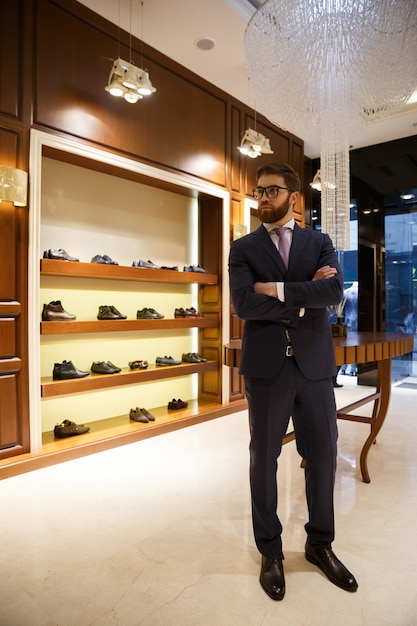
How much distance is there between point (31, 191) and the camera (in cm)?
303

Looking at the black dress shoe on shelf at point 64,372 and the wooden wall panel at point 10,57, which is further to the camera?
the black dress shoe on shelf at point 64,372

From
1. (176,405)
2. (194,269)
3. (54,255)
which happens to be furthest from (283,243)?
(176,405)

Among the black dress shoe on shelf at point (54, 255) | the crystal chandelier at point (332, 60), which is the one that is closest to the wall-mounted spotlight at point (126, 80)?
the crystal chandelier at point (332, 60)

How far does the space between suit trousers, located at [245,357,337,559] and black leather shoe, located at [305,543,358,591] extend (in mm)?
38

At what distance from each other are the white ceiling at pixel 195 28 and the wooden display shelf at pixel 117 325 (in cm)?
212

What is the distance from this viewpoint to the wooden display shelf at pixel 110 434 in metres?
2.91

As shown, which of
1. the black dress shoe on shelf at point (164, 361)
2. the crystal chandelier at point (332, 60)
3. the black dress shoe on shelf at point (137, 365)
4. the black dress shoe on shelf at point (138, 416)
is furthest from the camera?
the black dress shoe on shelf at point (164, 361)

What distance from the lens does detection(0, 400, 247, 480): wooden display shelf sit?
9.56ft

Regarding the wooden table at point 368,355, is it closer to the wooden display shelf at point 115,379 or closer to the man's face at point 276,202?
the man's face at point 276,202

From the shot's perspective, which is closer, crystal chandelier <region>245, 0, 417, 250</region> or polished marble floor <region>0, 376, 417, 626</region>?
polished marble floor <region>0, 376, 417, 626</region>

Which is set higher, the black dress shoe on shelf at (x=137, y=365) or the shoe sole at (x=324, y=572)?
the black dress shoe on shelf at (x=137, y=365)

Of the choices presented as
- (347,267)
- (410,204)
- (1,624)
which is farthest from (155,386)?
(410,204)

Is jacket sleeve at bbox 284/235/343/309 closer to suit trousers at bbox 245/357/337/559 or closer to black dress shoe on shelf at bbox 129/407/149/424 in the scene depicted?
suit trousers at bbox 245/357/337/559

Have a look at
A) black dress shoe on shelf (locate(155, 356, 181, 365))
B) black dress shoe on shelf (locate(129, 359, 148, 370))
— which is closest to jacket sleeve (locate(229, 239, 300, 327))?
black dress shoe on shelf (locate(129, 359, 148, 370))
